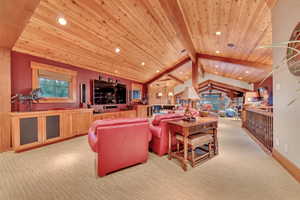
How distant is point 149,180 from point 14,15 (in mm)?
3281

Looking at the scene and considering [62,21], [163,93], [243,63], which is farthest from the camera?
[163,93]

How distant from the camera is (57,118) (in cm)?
380

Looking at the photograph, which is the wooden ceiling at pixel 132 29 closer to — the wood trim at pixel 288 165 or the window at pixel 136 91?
the wood trim at pixel 288 165

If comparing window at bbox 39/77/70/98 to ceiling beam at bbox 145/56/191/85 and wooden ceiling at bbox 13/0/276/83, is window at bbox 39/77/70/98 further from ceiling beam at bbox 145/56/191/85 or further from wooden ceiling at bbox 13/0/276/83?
ceiling beam at bbox 145/56/191/85

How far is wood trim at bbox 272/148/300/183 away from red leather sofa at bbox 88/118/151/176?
2393 mm

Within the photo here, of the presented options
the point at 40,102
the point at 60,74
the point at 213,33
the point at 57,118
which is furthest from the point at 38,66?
the point at 213,33

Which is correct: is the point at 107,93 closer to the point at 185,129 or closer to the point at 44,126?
the point at 44,126

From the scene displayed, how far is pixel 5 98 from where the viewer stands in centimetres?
317

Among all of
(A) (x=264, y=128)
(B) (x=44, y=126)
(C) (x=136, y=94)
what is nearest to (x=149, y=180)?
(B) (x=44, y=126)

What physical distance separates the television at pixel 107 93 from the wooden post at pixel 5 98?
2.48 m

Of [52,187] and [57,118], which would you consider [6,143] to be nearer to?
[57,118]

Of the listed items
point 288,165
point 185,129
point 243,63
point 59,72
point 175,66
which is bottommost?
point 288,165

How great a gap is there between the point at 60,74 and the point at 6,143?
7.41 feet

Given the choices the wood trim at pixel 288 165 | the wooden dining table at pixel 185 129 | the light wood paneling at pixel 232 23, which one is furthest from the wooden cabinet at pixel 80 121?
the wood trim at pixel 288 165
